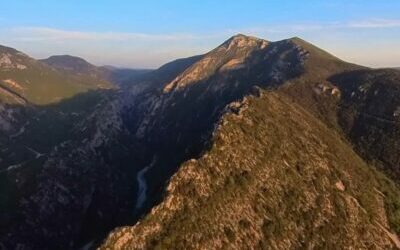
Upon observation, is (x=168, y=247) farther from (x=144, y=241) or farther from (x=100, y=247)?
(x=100, y=247)

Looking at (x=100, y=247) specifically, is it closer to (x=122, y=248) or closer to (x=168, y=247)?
(x=122, y=248)

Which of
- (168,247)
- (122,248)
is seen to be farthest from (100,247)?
(168,247)

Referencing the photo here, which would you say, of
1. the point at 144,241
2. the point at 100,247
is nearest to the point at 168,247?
the point at 144,241
